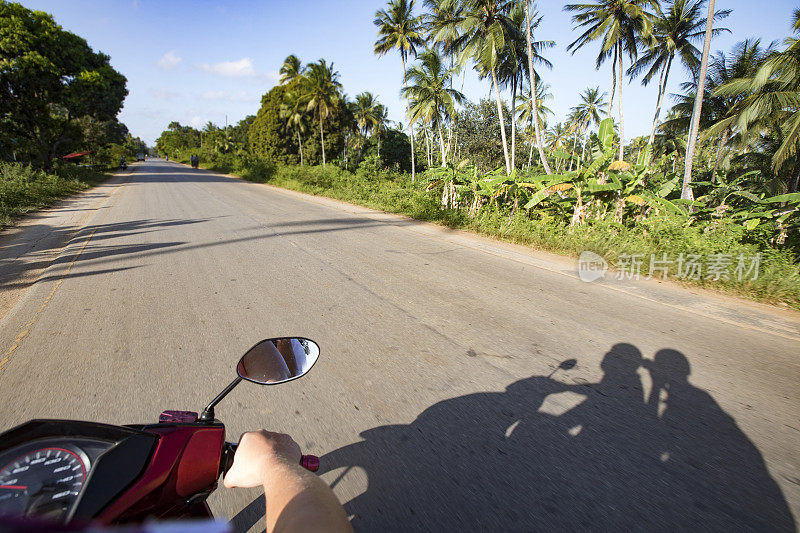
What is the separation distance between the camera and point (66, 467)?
3.03 feet

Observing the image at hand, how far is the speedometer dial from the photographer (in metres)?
0.81

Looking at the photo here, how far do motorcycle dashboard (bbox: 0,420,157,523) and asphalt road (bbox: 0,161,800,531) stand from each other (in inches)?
45.4

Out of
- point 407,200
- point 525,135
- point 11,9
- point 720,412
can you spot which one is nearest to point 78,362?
point 720,412

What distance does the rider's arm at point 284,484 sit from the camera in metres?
0.97

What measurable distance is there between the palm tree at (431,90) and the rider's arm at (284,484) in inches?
1013

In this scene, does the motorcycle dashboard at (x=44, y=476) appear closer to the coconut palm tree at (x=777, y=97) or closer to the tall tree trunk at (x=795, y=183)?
the coconut palm tree at (x=777, y=97)

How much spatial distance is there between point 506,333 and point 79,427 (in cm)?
358

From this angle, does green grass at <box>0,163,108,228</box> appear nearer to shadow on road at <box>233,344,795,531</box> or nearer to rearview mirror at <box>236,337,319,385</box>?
rearview mirror at <box>236,337,319,385</box>

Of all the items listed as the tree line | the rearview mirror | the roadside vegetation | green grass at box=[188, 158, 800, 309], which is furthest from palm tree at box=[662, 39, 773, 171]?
the tree line

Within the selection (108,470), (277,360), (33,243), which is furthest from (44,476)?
(33,243)

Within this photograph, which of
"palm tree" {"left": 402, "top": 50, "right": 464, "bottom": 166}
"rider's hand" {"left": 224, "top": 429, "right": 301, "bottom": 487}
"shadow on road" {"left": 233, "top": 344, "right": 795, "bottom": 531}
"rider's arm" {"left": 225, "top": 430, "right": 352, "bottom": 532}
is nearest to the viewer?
"rider's arm" {"left": 225, "top": 430, "right": 352, "bottom": 532}

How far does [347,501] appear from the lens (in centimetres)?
199

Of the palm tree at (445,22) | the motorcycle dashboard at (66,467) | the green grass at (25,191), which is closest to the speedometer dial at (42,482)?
the motorcycle dashboard at (66,467)

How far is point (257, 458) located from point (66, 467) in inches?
19.4
